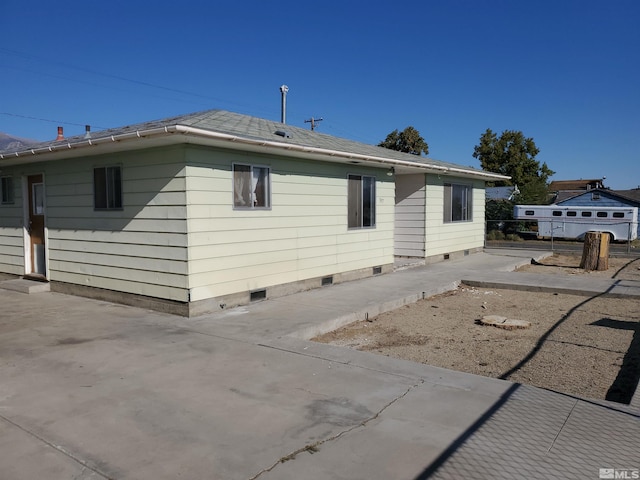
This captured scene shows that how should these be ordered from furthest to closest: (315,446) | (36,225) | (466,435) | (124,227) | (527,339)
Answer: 1. (36,225)
2. (124,227)
3. (527,339)
4. (466,435)
5. (315,446)

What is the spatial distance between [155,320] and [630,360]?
5.91m

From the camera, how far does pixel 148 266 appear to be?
293 inches

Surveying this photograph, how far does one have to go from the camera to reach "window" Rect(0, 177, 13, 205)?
1022 cm

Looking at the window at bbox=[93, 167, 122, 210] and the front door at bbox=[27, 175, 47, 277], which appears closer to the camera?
the window at bbox=[93, 167, 122, 210]

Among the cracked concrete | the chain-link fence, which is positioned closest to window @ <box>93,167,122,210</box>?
the cracked concrete

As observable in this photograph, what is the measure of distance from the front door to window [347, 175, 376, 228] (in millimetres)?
6144

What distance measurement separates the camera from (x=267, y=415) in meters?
3.65

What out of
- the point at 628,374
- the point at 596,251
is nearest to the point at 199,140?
the point at 628,374

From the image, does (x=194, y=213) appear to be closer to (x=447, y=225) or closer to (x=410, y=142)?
(x=447, y=225)

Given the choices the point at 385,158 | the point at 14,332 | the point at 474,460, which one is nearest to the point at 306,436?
the point at 474,460

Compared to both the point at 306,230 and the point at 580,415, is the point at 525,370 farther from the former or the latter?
the point at 306,230

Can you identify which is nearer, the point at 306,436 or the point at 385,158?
the point at 306,436

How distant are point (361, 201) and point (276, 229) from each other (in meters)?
2.95

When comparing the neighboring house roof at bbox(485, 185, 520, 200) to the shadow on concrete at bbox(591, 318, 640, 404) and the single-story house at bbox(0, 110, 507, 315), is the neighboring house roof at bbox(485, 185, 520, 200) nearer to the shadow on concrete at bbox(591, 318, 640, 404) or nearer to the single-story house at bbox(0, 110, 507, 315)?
the single-story house at bbox(0, 110, 507, 315)
